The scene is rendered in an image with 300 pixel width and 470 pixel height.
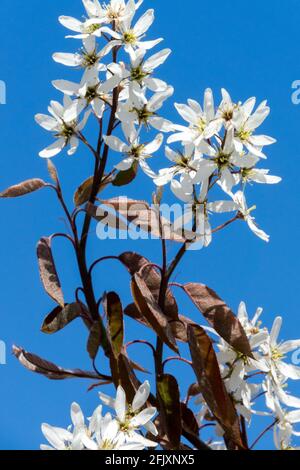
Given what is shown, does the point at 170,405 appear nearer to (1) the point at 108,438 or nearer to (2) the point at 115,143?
(1) the point at 108,438

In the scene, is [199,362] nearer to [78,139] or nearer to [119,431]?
[119,431]

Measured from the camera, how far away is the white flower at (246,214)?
6.31 ft

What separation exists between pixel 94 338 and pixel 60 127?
48cm

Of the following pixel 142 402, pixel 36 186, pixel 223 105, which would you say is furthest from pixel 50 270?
pixel 223 105

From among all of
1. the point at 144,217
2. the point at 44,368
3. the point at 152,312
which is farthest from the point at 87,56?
the point at 44,368

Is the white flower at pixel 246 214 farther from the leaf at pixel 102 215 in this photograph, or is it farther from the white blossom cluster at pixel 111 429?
the white blossom cluster at pixel 111 429

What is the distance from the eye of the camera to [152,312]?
1861 mm

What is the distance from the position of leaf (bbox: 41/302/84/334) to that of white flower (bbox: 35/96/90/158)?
339 millimetres

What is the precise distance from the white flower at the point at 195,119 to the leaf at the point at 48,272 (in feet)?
1.19

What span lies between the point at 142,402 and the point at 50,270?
353 mm

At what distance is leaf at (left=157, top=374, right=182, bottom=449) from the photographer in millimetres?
1887

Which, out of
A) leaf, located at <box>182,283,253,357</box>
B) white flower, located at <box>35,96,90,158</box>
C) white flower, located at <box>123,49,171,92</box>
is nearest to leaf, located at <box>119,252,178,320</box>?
leaf, located at <box>182,283,253,357</box>

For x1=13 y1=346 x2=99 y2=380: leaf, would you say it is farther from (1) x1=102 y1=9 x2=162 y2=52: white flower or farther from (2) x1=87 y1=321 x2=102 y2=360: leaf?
(1) x1=102 y1=9 x2=162 y2=52: white flower
